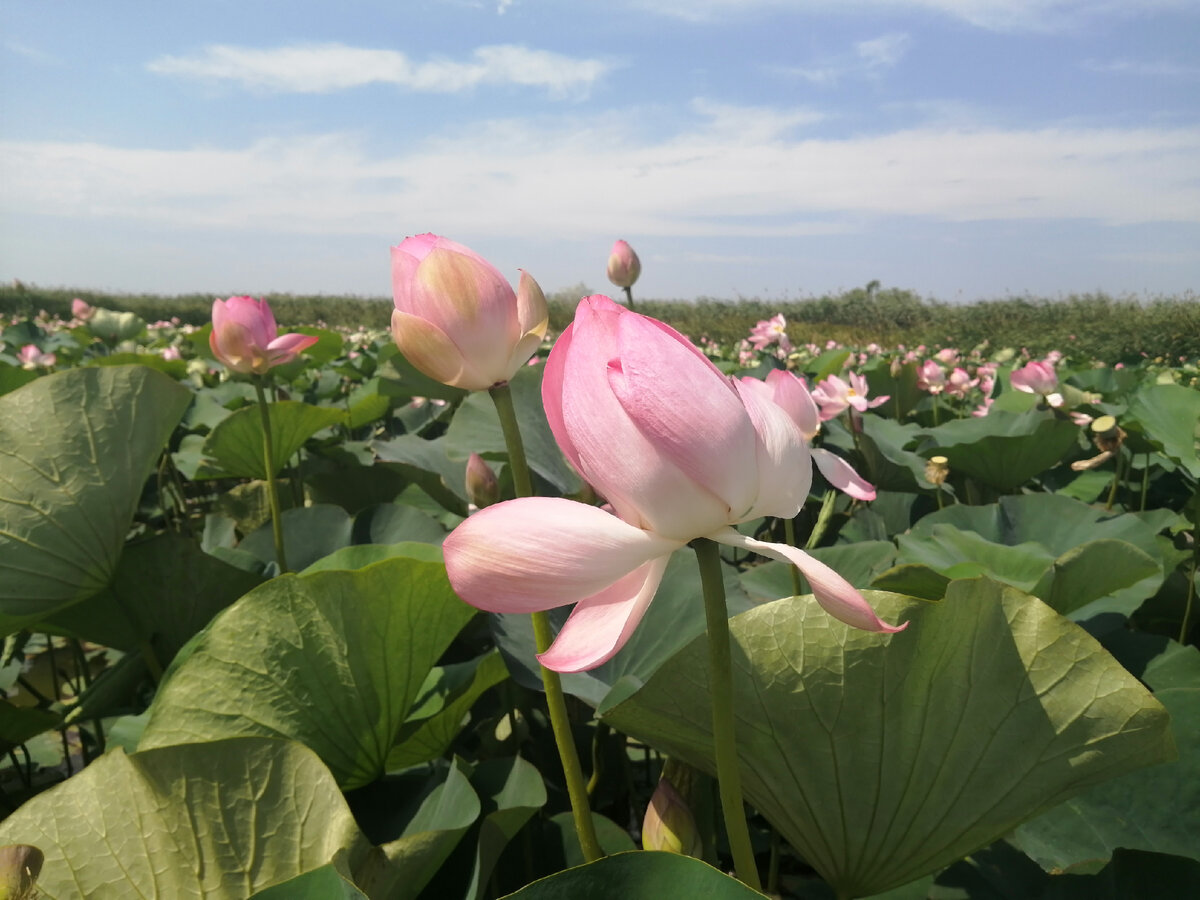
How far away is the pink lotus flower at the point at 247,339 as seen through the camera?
4.31 ft

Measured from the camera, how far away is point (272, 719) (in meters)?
0.81

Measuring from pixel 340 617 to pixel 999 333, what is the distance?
15312 mm

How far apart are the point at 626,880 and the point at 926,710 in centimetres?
24

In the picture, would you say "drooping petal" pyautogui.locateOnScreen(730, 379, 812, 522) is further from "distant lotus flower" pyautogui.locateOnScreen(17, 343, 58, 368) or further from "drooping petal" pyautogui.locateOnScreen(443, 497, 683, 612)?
"distant lotus flower" pyautogui.locateOnScreen(17, 343, 58, 368)

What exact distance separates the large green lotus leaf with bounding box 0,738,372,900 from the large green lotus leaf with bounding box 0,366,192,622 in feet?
1.92

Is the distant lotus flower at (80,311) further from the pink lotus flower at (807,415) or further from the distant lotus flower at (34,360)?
the pink lotus flower at (807,415)

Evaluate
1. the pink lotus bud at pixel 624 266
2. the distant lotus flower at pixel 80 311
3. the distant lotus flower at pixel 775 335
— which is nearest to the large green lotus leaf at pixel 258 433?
the pink lotus bud at pixel 624 266

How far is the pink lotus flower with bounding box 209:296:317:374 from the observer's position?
131 centimetres

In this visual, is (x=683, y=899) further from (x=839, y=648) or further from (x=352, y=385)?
(x=352, y=385)

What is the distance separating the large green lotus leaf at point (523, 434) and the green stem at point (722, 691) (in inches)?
32.2

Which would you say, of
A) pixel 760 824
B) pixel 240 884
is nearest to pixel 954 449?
pixel 760 824

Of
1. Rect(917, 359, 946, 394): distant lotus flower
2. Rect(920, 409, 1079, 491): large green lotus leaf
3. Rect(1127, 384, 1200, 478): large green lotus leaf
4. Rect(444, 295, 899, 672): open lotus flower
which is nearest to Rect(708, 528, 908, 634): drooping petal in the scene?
Rect(444, 295, 899, 672): open lotus flower

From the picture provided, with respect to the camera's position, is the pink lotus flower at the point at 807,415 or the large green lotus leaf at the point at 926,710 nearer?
the large green lotus leaf at the point at 926,710

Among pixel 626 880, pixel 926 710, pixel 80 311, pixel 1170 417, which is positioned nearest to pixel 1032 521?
pixel 1170 417
